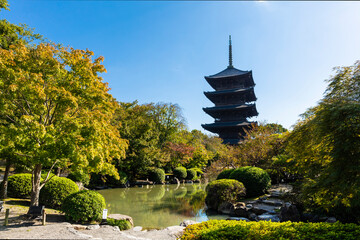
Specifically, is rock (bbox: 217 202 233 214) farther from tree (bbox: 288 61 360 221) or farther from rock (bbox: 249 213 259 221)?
tree (bbox: 288 61 360 221)

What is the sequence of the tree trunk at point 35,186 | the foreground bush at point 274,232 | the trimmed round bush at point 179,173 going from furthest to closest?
1. the trimmed round bush at point 179,173
2. the tree trunk at point 35,186
3. the foreground bush at point 274,232

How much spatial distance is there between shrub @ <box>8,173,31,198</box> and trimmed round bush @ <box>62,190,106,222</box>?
4.72 meters

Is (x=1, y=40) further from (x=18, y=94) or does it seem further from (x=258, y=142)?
(x=258, y=142)

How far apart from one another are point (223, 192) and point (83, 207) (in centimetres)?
579

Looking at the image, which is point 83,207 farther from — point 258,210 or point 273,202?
point 273,202

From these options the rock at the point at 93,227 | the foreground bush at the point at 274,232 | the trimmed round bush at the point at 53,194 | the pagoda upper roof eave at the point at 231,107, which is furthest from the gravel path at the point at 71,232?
the pagoda upper roof eave at the point at 231,107

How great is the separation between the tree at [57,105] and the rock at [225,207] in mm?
5123

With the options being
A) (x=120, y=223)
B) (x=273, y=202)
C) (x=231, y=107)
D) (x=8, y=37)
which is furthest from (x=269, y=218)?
(x=231, y=107)

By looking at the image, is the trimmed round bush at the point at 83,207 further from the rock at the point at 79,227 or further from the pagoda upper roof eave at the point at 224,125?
the pagoda upper roof eave at the point at 224,125

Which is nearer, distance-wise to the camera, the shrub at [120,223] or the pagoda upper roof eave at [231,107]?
the shrub at [120,223]

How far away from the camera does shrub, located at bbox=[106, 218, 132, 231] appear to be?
672 cm

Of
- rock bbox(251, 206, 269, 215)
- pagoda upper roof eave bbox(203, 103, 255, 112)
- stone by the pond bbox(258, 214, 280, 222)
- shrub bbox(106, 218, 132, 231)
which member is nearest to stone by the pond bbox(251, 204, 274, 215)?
rock bbox(251, 206, 269, 215)

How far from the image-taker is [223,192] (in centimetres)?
966

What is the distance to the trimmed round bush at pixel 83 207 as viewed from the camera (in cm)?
654
